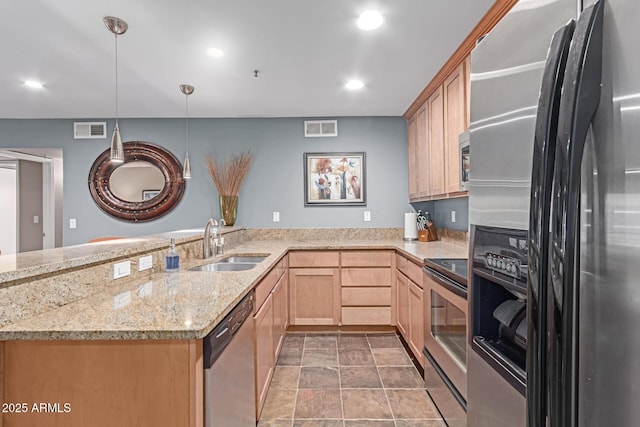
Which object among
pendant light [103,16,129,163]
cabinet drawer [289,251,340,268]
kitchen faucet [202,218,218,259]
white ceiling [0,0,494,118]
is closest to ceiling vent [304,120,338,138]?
white ceiling [0,0,494,118]

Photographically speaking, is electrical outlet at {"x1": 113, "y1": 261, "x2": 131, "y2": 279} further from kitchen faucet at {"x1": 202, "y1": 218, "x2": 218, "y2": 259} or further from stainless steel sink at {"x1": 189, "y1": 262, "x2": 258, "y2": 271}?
kitchen faucet at {"x1": 202, "y1": 218, "x2": 218, "y2": 259}

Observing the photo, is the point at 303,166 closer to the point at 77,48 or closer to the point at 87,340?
the point at 77,48

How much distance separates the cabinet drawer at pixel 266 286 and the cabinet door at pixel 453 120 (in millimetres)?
1540

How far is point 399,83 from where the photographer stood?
3059 mm

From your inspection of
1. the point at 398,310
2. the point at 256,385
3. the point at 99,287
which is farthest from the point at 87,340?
the point at 398,310

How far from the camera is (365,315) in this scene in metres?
3.40

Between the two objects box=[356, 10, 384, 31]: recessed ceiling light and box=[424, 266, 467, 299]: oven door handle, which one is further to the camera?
box=[356, 10, 384, 31]: recessed ceiling light

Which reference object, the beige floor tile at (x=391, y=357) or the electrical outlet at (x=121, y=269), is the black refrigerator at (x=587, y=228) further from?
the beige floor tile at (x=391, y=357)

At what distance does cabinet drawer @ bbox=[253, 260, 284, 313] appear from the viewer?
193cm

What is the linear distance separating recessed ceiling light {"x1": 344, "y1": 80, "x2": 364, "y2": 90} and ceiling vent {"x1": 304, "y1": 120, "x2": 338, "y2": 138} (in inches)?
35.6

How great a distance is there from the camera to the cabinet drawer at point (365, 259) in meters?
3.39

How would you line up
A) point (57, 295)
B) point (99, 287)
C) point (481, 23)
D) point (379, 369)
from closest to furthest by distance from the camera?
1. point (57, 295)
2. point (99, 287)
3. point (481, 23)
4. point (379, 369)

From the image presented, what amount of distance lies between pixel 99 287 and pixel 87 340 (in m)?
0.55

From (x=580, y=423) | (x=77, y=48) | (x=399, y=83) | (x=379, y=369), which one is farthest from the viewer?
(x=399, y=83)
